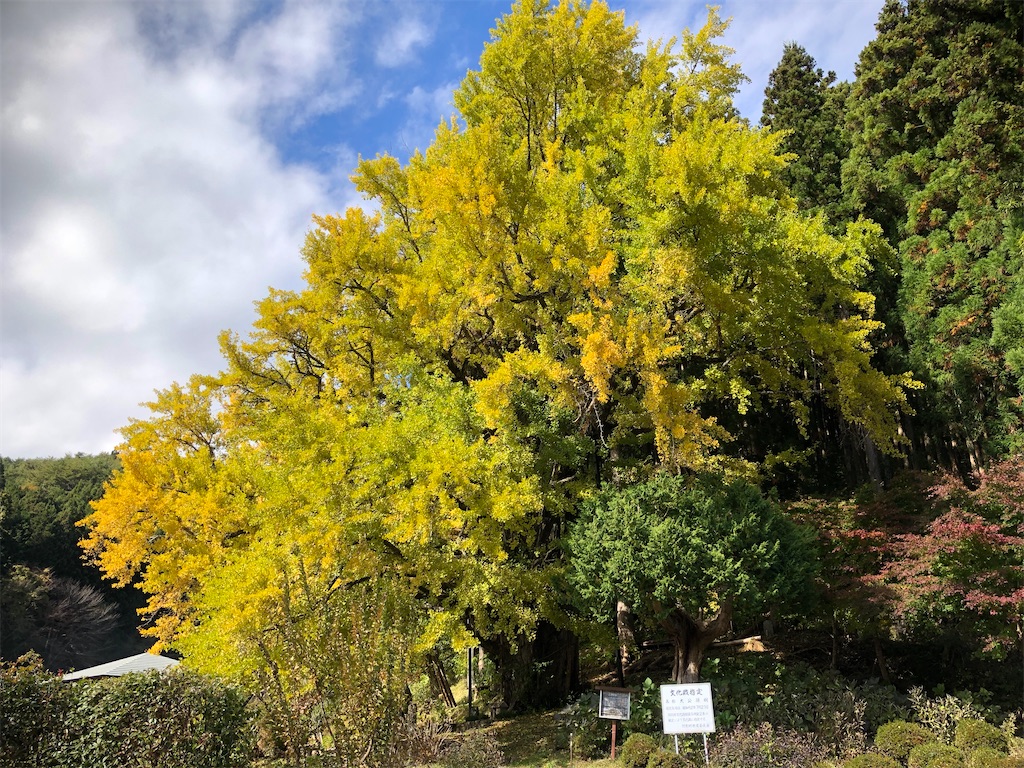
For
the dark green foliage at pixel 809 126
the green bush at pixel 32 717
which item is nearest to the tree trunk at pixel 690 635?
the green bush at pixel 32 717

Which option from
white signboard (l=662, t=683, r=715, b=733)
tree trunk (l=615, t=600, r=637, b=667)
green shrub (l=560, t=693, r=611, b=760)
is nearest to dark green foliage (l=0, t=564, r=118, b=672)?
tree trunk (l=615, t=600, r=637, b=667)

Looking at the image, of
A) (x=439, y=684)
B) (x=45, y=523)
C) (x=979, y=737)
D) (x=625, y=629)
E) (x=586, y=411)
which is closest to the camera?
(x=979, y=737)

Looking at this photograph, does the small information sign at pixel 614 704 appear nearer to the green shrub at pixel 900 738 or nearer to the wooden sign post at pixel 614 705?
the wooden sign post at pixel 614 705

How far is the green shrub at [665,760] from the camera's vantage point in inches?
271

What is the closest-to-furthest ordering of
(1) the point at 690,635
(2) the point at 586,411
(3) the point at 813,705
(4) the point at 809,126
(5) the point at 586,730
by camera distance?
1. (3) the point at 813,705
2. (5) the point at 586,730
3. (1) the point at 690,635
4. (2) the point at 586,411
5. (4) the point at 809,126

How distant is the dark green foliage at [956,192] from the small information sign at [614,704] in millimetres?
9135

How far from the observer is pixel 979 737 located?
7105 millimetres

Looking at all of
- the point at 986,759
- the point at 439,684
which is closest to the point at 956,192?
the point at 986,759

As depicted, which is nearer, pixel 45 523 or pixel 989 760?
pixel 989 760

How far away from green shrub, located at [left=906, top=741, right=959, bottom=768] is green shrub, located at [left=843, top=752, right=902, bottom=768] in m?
0.30

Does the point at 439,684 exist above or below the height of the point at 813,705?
below

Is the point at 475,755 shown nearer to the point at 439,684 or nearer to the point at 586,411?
the point at 586,411

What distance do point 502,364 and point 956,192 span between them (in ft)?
38.9

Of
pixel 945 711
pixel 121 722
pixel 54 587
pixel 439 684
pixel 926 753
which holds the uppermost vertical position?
pixel 54 587
